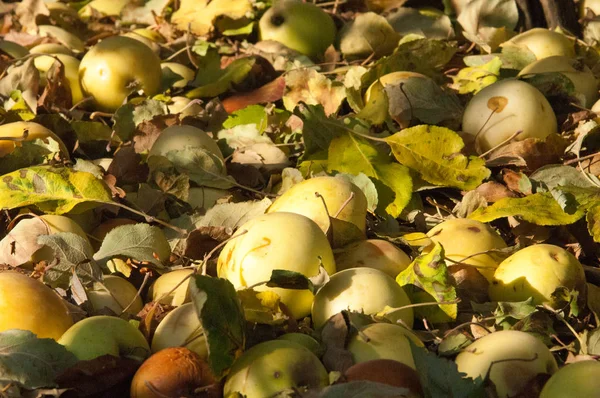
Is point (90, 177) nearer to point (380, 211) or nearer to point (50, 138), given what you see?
point (50, 138)

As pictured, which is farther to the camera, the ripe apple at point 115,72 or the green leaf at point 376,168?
the ripe apple at point 115,72

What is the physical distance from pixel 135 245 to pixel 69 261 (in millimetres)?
166

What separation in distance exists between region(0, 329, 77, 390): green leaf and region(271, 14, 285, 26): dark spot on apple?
2.10m

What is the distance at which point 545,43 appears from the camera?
3096mm

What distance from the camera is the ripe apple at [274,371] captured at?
141 centimetres

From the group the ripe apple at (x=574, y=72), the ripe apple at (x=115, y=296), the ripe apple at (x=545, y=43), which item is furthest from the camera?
the ripe apple at (x=545, y=43)

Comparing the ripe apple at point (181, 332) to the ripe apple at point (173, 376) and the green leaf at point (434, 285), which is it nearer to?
the ripe apple at point (173, 376)

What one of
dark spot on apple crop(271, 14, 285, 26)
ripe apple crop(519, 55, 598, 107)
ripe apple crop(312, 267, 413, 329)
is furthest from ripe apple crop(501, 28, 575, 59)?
ripe apple crop(312, 267, 413, 329)

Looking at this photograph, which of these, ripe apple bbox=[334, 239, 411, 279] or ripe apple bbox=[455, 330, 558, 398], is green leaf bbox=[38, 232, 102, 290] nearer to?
ripe apple bbox=[334, 239, 411, 279]

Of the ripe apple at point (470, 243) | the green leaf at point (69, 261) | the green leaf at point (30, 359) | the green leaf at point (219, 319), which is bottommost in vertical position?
the ripe apple at point (470, 243)

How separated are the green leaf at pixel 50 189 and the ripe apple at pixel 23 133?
0.69 feet

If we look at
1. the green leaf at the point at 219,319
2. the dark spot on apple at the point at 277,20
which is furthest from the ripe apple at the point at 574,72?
the green leaf at the point at 219,319

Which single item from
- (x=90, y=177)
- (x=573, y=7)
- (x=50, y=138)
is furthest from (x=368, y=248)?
(x=573, y=7)

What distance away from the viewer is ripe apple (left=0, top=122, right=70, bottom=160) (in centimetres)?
241
